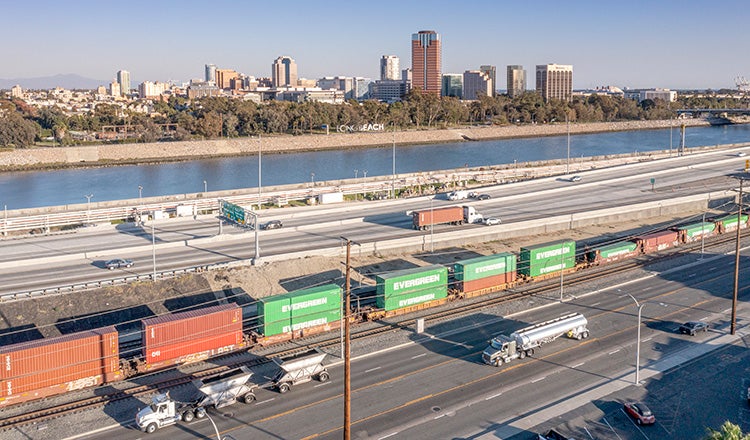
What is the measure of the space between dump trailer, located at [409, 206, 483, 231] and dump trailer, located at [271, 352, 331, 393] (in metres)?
20.2

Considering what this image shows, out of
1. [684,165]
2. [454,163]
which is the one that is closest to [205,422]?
[684,165]

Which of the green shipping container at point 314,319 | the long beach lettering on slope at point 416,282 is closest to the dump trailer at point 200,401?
the green shipping container at point 314,319

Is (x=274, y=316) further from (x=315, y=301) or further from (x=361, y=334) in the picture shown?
(x=361, y=334)

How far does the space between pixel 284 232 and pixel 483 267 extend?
14.7 meters

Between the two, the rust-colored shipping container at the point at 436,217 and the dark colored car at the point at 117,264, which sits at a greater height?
the rust-colored shipping container at the point at 436,217

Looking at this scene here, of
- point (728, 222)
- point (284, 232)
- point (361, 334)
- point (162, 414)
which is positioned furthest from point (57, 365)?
point (728, 222)

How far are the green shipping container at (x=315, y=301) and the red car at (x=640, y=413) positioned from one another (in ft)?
39.8

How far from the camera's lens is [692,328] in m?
26.0

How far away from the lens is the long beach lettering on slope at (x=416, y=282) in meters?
29.0

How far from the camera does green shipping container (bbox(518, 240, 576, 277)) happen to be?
33719 mm

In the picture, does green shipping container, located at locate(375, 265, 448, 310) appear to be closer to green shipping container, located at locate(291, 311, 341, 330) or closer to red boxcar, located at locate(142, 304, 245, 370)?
green shipping container, located at locate(291, 311, 341, 330)

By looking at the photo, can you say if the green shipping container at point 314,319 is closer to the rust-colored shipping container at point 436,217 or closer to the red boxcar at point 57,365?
the red boxcar at point 57,365

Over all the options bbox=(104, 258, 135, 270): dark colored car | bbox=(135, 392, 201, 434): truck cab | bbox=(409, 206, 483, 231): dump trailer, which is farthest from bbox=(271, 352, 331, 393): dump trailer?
bbox=(409, 206, 483, 231): dump trailer

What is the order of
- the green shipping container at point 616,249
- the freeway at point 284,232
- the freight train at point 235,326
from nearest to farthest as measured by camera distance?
the freight train at point 235,326, the freeway at point 284,232, the green shipping container at point 616,249
